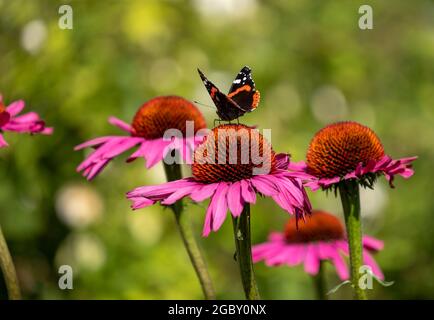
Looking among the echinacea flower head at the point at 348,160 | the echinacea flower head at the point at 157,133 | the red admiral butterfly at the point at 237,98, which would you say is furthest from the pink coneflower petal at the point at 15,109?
the echinacea flower head at the point at 348,160

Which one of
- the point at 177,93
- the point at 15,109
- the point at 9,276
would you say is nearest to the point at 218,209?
the point at 9,276

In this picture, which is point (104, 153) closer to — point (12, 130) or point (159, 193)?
point (12, 130)

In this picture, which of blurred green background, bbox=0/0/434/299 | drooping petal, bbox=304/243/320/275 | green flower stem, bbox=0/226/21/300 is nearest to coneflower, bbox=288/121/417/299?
drooping petal, bbox=304/243/320/275

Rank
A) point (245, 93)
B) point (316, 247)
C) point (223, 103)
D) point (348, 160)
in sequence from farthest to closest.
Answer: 1. point (316, 247)
2. point (245, 93)
3. point (223, 103)
4. point (348, 160)

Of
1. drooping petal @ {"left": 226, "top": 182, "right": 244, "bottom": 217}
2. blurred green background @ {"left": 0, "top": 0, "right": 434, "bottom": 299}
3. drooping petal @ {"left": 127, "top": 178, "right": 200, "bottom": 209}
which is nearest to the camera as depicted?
drooping petal @ {"left": 226, "top": 182, "right": 244, "bottom": 217}

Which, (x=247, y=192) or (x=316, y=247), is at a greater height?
(x=247, y=192)

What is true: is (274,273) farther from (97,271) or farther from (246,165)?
(246,165)

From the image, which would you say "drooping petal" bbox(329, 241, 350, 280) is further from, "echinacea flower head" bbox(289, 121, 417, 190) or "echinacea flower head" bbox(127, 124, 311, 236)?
"echinacea flower head" bbox(127, 124, 311, 236)
